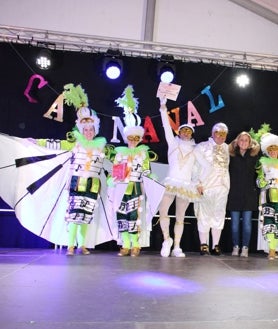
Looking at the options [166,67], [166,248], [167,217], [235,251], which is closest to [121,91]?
[166,67]

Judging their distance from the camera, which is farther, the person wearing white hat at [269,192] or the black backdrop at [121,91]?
the black backdrop at [121,91]

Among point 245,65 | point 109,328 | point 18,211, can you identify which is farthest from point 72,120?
point 109,328

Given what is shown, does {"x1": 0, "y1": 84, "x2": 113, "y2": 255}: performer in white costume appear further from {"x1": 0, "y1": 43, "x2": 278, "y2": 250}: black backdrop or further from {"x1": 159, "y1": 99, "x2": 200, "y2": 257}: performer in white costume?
{"x1": 159, "y1": 99, "x2": 200, "y2": 257}: performer in white costume

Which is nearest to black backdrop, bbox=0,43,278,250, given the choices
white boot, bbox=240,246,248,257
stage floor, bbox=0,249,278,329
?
white boot, bbox=240,246,248,257

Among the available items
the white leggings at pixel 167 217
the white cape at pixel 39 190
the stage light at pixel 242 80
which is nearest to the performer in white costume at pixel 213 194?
the white leggings at pixel 167 217

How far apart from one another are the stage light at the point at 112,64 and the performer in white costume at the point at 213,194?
4.08 ft

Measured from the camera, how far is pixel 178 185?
Result: 4.36 meters

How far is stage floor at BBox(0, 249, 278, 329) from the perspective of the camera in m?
2.00

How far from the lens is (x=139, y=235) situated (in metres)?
4.36

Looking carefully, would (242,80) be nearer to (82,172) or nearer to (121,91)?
(121,91)

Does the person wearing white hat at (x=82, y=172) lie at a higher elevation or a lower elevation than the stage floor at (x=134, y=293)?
higher

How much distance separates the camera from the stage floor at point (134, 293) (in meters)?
2.00

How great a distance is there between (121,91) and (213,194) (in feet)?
5.40

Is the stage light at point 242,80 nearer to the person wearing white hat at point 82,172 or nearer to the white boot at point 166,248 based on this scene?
the person wearing white hat at point 82,172
